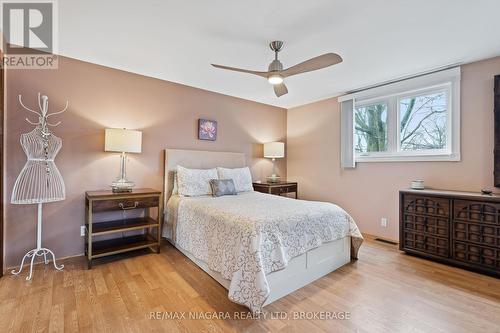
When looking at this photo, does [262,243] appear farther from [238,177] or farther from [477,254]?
→ [477,254]

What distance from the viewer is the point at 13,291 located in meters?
2.09

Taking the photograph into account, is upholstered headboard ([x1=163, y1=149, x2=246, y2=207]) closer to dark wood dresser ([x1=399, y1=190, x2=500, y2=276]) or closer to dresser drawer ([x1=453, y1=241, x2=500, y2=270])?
dark wood dresser ([x1=399, y1=190, x2=500, y2=276])

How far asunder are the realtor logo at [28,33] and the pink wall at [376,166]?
4.00 m

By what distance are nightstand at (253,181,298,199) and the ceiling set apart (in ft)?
6.46

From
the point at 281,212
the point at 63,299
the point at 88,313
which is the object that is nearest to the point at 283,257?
the point at 281,212

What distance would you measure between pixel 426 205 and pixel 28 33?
481 cm

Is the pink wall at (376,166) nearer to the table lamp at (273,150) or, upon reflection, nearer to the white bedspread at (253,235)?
the table lamp at (273,150)

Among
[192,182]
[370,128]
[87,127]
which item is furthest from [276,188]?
[87,127]

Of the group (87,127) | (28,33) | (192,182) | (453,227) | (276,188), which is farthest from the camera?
(276,188)

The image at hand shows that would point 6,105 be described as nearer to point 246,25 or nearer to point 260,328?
point 246,25

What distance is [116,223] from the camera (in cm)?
294

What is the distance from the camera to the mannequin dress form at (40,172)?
244 cm

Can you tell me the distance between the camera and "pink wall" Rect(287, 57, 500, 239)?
2.79 m

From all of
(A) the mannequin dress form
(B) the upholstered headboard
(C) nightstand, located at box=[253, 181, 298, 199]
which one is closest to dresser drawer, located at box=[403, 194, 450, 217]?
(C) nightstand, located at box=[253, 181, 298, 199]
